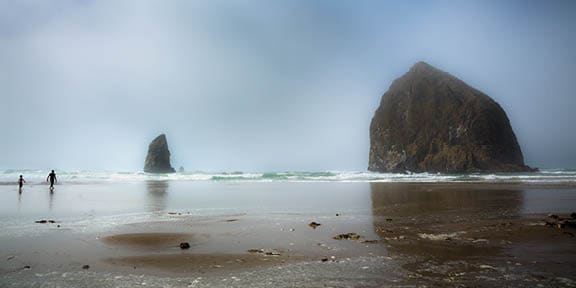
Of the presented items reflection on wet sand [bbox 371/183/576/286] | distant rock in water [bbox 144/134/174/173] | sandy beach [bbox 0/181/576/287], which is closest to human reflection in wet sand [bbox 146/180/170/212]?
sandy beach [bbox 0/181/576/287]

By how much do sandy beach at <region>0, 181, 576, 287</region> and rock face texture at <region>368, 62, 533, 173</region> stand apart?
61.5 metres

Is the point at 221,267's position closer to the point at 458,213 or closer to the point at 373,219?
the point at 373,219

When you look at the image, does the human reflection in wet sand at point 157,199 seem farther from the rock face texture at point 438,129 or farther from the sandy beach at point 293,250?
the rock face texture at point 438,129

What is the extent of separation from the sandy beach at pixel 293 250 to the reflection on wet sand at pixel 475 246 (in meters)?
0.03

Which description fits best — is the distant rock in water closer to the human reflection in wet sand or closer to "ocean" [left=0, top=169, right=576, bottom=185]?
"ocean" [left=0, top=169, right=576, bottom=185]

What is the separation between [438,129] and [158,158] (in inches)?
2911

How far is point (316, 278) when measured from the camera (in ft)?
19.1

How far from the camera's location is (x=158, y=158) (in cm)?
9481

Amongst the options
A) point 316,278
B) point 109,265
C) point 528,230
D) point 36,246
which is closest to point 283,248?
point 316,278

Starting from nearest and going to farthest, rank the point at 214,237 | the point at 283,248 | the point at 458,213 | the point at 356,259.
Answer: the point at 356,259 < the point at 283,248 < the point at 214,237 < the point at 458,213

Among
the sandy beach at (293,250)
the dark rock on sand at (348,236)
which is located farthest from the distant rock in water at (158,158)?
the dark rock on sand at (348,236)

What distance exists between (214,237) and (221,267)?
327cm

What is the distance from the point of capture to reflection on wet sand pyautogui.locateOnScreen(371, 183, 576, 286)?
589 cm

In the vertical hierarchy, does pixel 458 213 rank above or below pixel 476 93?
below
